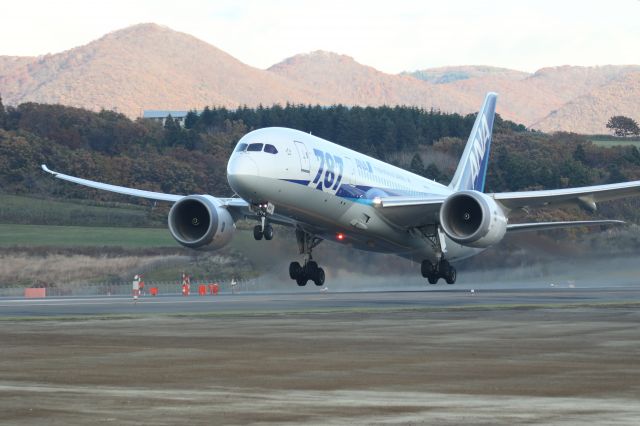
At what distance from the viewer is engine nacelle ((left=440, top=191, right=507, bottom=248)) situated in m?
45.1

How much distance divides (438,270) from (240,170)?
14310 millimetres

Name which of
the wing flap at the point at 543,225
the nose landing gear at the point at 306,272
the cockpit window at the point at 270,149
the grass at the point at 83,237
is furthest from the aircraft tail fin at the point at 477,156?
the grass at the point at 83,237

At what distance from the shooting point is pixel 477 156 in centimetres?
6156

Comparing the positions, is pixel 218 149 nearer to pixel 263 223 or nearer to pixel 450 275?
pixel 450 275

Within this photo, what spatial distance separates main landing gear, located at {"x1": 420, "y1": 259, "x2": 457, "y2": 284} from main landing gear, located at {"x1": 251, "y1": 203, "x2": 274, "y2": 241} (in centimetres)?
1241

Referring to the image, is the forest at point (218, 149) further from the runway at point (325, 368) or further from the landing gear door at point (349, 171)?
the runway at point (325, 368)

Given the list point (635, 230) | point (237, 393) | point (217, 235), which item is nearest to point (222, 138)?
point (635, 230)

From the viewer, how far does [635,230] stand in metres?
66.1

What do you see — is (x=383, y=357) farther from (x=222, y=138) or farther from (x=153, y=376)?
(x=222, y=138)

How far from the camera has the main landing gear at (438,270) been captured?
51.4 m

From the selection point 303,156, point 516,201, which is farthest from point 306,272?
point 516,201

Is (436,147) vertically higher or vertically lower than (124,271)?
higher

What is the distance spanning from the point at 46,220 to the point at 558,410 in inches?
3930

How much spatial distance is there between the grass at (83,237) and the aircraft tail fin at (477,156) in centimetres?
2923
